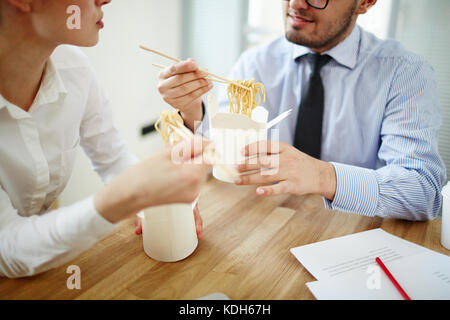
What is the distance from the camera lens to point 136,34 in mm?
2496

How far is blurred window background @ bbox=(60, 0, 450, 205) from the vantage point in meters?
2.23

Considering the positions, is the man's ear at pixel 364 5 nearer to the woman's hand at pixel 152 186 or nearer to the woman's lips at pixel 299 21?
the woman's lips at pixel 299 21

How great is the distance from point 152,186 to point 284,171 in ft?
1.58

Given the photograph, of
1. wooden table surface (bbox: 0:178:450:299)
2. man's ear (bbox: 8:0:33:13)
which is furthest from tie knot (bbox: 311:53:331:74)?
man's ear (bbox: 8:0:33:13)

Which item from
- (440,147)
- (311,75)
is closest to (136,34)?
(311,75)

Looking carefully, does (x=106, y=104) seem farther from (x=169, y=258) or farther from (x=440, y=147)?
(x=440, y=147)

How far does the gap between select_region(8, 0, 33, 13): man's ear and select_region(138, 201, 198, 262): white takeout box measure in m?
0.61

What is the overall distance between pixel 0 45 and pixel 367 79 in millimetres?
1433

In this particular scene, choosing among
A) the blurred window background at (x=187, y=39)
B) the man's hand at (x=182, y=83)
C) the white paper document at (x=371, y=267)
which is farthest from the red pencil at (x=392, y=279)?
the blurred window background at (x=187, y=39)

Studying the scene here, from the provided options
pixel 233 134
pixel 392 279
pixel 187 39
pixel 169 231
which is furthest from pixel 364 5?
pixel 187 39

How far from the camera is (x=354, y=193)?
1.09 metres

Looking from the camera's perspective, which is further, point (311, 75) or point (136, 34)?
point (136, 34)

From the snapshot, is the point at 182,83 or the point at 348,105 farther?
the point at 348,105

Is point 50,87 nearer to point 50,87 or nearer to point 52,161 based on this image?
point 50,87
